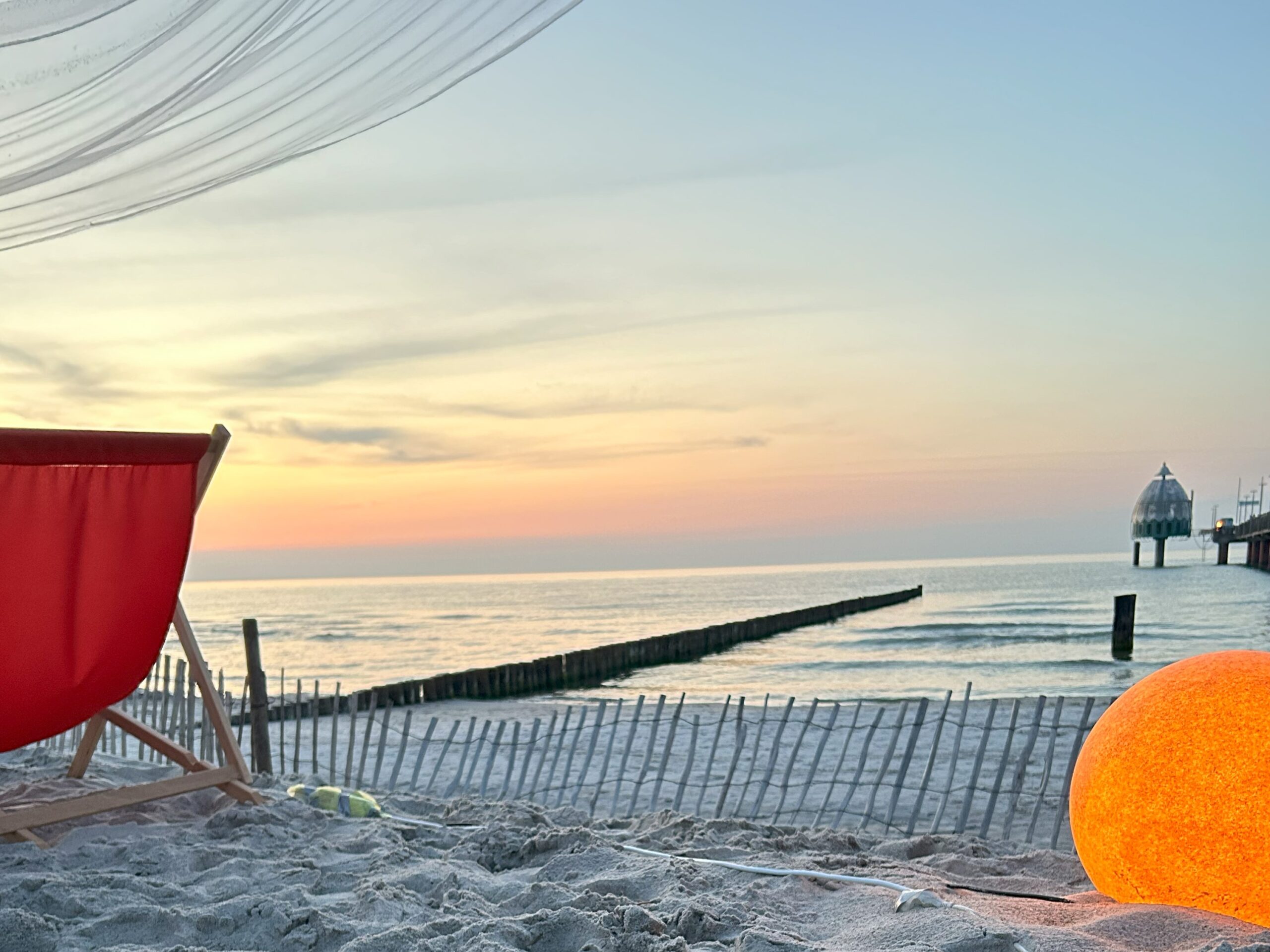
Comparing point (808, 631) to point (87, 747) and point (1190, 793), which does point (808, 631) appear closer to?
point (87, 747)

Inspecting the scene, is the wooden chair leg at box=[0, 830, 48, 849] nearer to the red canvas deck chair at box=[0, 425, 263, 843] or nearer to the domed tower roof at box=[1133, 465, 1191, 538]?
the red canvas deck chair at box=[0, 425, 263, 843]

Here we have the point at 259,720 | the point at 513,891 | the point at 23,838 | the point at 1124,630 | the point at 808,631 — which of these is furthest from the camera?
the point at 808,631

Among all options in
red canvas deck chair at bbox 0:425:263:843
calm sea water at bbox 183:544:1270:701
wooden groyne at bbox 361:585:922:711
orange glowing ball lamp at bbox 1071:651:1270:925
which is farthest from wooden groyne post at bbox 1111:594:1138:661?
red canvas deck chair at bbox 0:425:263:843

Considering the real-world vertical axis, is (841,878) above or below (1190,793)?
below

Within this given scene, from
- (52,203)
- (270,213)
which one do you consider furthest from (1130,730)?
(270,213)

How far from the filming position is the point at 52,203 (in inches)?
113

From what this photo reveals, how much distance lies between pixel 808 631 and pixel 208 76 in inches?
781

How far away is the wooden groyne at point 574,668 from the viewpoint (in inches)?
417

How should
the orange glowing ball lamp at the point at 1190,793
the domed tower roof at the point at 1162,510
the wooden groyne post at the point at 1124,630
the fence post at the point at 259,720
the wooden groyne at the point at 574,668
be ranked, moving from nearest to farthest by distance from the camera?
the orange glowing ball lamp at the point at 1190,793 → the fence post at the point at 259,720 → the wooden groyne at the point at 574,668 → the wooden groyne post at the point at 1124,630 → the domed tower roof at the point at 1162,510

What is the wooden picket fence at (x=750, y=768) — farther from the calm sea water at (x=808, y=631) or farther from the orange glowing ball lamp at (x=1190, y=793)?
the calm sea water at (x=808, y=631)

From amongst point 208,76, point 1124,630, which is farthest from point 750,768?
point 1124,630

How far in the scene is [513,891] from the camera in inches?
76.7

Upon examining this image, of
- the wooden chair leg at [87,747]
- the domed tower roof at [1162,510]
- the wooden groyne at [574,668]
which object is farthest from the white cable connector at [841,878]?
the domed tower roof at [1162,510]

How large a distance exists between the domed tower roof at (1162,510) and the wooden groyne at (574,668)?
43593 millimetres
